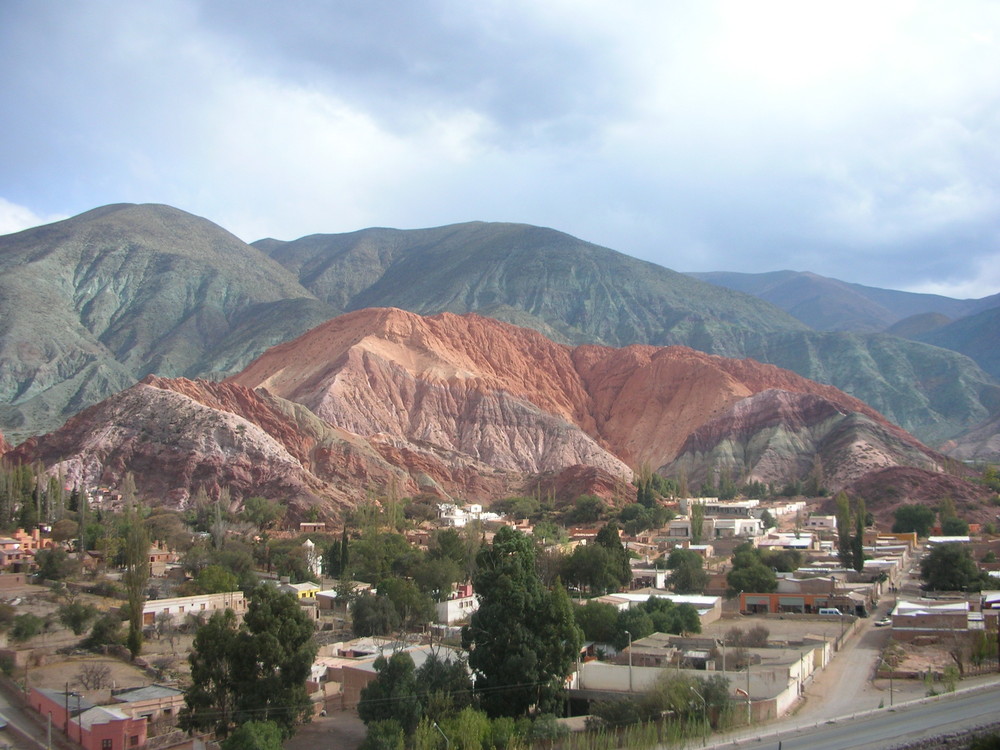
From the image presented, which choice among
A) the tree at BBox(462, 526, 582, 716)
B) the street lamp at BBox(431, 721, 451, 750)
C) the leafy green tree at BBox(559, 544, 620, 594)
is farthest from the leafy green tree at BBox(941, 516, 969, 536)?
the street lamp at BBox(431, 721, 451, 750)

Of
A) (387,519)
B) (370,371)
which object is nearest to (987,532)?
(387,519)

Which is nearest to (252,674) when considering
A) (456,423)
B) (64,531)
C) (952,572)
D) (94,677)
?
(94,677)

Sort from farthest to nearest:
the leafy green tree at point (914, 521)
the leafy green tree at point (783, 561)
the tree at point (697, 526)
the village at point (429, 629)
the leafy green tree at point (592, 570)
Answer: the leafy green tree at point (914, 521), the tree at point (697, 526), the leafy green tree at point (783, 561), the leafy green tree at point (592, 570), the village at point (429, 629)

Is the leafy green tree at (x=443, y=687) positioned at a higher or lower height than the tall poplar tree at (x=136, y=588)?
lower

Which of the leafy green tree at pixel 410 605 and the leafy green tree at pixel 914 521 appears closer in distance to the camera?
the leafy green tree at pixel 410 605

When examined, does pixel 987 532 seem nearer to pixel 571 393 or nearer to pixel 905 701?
pixel 905 701

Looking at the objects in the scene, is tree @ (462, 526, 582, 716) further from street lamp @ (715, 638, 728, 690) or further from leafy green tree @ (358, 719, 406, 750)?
street lamp @ (715, 638, 728, 690)

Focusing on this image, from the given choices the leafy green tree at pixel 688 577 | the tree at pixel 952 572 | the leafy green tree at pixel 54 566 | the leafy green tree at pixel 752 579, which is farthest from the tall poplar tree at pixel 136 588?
the tree at pixel 952 572

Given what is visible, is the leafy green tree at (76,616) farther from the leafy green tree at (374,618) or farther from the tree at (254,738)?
the tree at (254,738)
